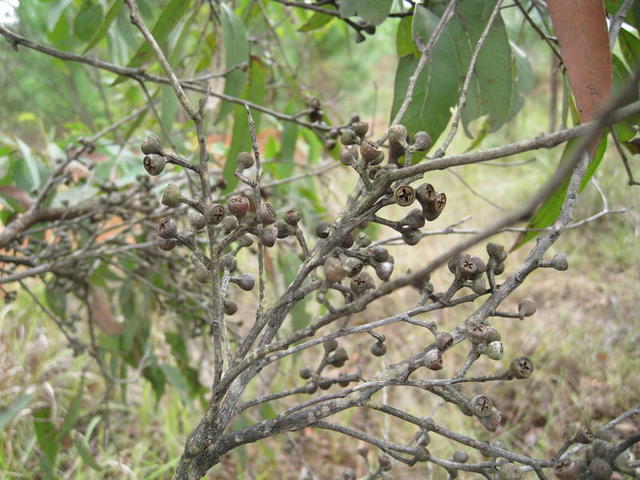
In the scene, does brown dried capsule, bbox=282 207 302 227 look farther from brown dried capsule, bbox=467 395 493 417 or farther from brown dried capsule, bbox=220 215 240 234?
brown dried capsule, bbox=467 395 493 417

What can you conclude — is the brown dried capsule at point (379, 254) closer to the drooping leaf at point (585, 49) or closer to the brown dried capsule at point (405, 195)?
the brown dried capsule at point (405, 195)

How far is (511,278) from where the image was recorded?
592 mm

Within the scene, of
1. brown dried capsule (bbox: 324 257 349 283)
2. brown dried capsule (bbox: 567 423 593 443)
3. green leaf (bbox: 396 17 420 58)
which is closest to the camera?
brown dried capsule (bbox: 324 257 349 283)

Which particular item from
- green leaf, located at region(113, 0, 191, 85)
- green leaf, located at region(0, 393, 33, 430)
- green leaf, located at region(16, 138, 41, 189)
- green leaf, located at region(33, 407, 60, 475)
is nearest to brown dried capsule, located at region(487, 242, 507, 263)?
green leaf, located at region(113, 0, 191, 85)

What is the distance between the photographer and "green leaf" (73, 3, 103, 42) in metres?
1.42

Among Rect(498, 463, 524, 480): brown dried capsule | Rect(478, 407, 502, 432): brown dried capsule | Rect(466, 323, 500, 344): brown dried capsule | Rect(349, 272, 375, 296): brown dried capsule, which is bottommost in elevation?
Rect(498, 463, 524, 480): brown dried capsule

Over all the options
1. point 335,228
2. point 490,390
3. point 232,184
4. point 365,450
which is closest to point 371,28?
point 232,184

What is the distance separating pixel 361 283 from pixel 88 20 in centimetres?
117

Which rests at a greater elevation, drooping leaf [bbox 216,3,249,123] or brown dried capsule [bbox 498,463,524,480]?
drooping leaf [bbox 216,3,249,123]

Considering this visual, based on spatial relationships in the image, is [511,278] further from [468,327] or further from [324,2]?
[324,2]

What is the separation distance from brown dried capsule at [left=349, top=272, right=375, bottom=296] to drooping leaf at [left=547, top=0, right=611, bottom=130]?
0.33 metres

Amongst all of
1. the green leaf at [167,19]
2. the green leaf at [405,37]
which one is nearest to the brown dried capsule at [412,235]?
the green leaf at [405,37]

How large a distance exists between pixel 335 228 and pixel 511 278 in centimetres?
18

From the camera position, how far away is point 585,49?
0.70 metres
